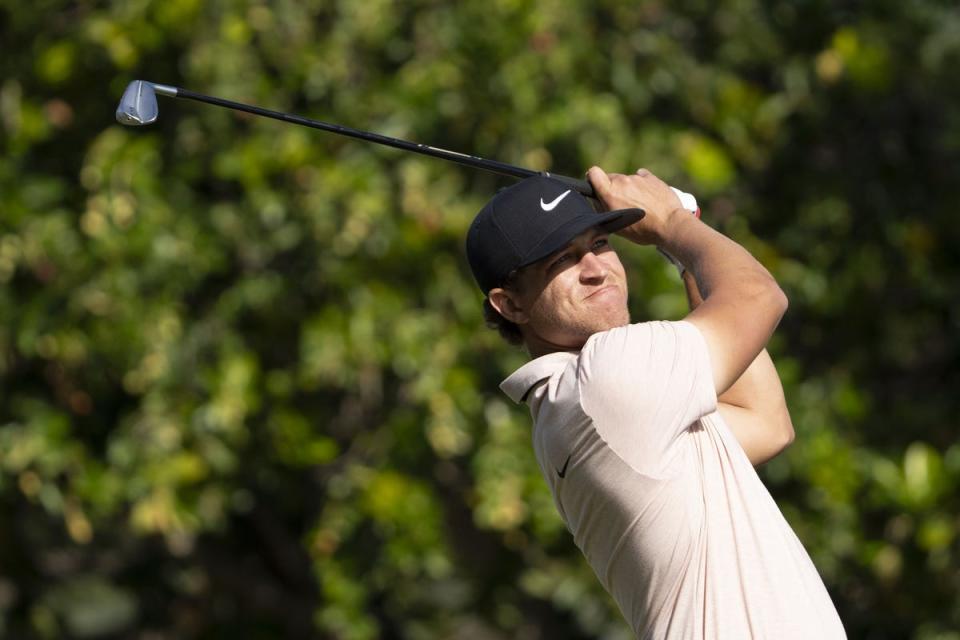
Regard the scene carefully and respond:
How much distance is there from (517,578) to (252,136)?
199 cm

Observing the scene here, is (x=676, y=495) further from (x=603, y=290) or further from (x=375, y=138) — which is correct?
(x=375, y=138)

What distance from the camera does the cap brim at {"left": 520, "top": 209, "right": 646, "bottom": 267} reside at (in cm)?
271

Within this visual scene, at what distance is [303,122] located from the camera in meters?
2.88

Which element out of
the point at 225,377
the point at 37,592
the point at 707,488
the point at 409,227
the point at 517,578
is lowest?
the point at 37,592

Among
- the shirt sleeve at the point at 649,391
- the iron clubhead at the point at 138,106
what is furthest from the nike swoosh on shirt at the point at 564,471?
the iron clubhead at the point at 138,106

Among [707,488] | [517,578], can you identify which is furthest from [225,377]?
[707,488]

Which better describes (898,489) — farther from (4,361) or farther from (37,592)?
(37,592)

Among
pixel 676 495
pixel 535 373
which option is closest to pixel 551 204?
pixel 535 373

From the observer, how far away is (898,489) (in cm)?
549

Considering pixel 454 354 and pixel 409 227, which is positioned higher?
pixel 409 227

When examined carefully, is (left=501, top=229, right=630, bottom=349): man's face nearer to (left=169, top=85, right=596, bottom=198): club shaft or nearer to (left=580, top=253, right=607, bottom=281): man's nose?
(left=580, top=253, right=607, bottom=281): man's nose

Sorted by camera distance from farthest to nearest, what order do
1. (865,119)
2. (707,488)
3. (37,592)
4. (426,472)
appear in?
(37,592), (865,119), (426,472), (707,488)

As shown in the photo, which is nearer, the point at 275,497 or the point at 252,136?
the point at 252,136

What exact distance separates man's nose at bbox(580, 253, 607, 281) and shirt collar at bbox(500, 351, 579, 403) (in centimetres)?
14
